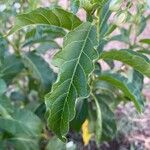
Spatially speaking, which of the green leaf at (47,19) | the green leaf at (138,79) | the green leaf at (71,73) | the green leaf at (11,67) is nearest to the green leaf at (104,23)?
the green leaf at (47,19)

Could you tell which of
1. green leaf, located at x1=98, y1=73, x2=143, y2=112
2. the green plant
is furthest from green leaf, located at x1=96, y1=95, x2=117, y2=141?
green leaf, located at x1=98, y1=73, x2=143, y2=112

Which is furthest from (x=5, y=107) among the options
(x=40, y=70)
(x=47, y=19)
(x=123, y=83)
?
(x=47, y=19)

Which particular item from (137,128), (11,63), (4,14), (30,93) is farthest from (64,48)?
(137,128)

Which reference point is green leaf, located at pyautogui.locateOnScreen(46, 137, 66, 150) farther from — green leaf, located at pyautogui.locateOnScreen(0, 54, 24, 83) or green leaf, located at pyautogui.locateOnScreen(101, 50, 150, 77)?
green leaf, located at pyautogui.locateOnScreen(101, 50, 150, 77)

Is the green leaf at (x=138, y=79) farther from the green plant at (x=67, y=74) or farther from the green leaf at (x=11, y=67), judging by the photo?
the green leaf at (x=11, y=67)

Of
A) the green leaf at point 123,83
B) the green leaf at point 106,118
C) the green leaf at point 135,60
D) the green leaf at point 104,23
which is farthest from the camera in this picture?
the green leaf at point 106,118

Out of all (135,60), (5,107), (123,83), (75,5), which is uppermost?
(75,5)

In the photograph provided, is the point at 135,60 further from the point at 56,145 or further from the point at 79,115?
the point at 56,145

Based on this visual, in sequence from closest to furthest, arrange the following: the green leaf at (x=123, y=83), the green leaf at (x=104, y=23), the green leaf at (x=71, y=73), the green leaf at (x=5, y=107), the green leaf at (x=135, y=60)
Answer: the green leaf at (x=71, y=73), the green leaf at (x=135, y=60), the green leaf at (x=104, y=23), the green leaf at (x=123, y=83), the green leaf at (x=5, y=107)
